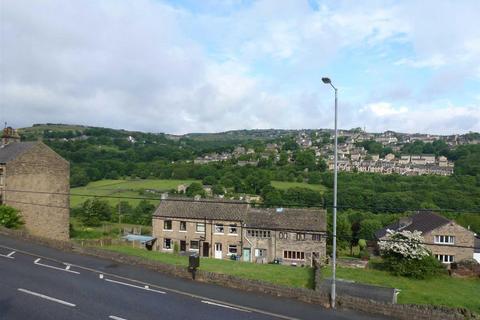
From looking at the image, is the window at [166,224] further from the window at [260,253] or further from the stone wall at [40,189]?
the stone wall at [40,189]

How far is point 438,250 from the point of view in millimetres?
46062

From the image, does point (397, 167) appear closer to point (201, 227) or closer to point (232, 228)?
point (232, 228)

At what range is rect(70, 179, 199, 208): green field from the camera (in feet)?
261

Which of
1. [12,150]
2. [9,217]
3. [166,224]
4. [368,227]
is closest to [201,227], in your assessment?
[166,224]

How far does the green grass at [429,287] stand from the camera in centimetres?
2192

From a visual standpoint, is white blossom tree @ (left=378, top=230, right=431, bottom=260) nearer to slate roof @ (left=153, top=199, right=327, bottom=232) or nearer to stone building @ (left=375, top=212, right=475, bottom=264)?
slate roof @ (left=153, top=199, right=327, bottom=232)

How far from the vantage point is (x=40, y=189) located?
3706 cm

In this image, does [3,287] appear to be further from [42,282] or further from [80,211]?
[80,211]

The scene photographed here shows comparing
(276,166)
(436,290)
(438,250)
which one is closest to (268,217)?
(438,250)

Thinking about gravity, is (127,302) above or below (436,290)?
above

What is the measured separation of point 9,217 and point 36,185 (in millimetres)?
5964

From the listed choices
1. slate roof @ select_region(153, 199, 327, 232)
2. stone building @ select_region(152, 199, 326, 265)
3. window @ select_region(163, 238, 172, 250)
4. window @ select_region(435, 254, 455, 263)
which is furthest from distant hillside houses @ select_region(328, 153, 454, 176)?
window @ select_region(163, 238, 172, 250)

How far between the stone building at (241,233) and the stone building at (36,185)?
12736 millimetres

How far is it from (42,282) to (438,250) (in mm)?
41872
